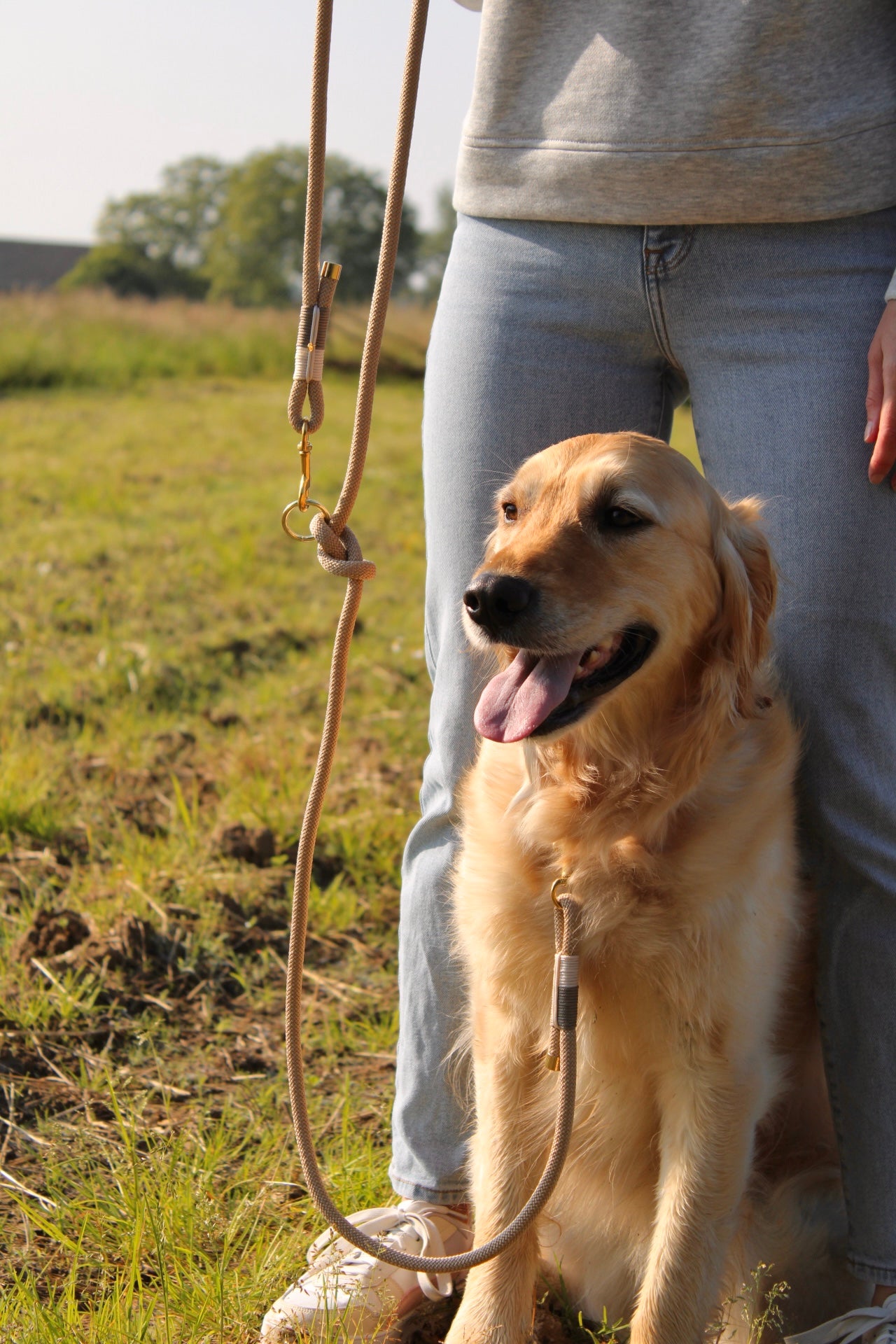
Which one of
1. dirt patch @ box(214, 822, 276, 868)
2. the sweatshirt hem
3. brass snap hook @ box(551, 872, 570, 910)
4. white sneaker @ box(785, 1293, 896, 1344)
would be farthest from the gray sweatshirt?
dirt patch @ box(214, 822, 276, 868)

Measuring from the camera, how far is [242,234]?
31828 millimetres

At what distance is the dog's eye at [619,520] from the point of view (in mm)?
1743

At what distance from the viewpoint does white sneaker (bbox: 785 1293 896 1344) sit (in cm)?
173

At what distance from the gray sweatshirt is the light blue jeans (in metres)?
0.05

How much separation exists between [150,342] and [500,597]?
12201 mm

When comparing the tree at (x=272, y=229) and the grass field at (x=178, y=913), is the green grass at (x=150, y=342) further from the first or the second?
the tree at (x=272, y=229)

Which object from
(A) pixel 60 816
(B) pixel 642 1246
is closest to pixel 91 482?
(A) pixel 60 816

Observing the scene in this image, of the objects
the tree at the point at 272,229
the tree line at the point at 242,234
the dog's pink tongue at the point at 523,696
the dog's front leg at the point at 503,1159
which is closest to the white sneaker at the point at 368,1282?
the dog's front leg at the point at 503,1159

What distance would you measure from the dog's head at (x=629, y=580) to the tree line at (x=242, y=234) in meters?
18.5

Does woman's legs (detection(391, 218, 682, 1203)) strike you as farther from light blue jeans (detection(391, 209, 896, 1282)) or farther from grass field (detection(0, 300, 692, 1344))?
grass field (detection(0, 300, 692, 1344))

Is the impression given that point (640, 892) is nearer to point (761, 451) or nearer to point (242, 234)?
point (761, 451)

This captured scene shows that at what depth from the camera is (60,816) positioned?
10.3 ft

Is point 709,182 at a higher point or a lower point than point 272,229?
lower

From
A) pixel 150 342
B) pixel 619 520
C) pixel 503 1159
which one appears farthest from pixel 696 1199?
pixel 150 342
